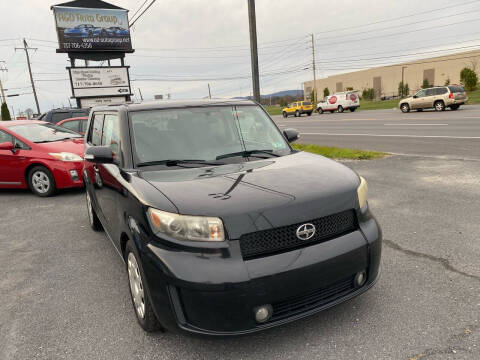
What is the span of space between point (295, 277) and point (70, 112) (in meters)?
14.8

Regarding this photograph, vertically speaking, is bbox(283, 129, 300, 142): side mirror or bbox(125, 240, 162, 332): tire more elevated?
bbox(283, 129, 300, 142): side mirror

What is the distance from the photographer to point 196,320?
222cm

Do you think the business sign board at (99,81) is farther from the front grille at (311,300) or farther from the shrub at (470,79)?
the shrub at (470,79)

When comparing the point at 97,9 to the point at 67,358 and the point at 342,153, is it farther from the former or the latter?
the point at 67,358

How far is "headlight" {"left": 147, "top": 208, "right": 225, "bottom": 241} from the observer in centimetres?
226

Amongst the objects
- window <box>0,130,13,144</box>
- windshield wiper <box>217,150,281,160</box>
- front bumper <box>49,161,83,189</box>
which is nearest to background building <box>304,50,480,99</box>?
front bumper <box>49,161,83,189</box>

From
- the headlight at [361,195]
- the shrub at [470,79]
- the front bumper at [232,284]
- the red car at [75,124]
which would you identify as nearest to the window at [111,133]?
the front bumper at [232,284]

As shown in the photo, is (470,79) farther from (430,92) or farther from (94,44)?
(94,44)

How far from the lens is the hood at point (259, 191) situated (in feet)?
7.50

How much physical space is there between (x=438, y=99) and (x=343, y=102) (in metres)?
13.2

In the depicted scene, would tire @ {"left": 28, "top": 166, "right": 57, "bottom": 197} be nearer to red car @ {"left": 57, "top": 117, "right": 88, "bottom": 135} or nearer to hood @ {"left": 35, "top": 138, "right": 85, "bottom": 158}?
hood @ {"left": 35, "top": 138, "right": 85, "bottom": 158}

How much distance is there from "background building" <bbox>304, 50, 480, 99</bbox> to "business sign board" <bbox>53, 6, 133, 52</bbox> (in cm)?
7194

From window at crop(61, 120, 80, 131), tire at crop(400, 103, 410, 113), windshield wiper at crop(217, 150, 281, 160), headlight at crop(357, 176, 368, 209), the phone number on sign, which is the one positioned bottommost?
tire at crop(400, 103, 410, 113)

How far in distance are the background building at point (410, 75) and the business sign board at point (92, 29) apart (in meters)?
71.9
